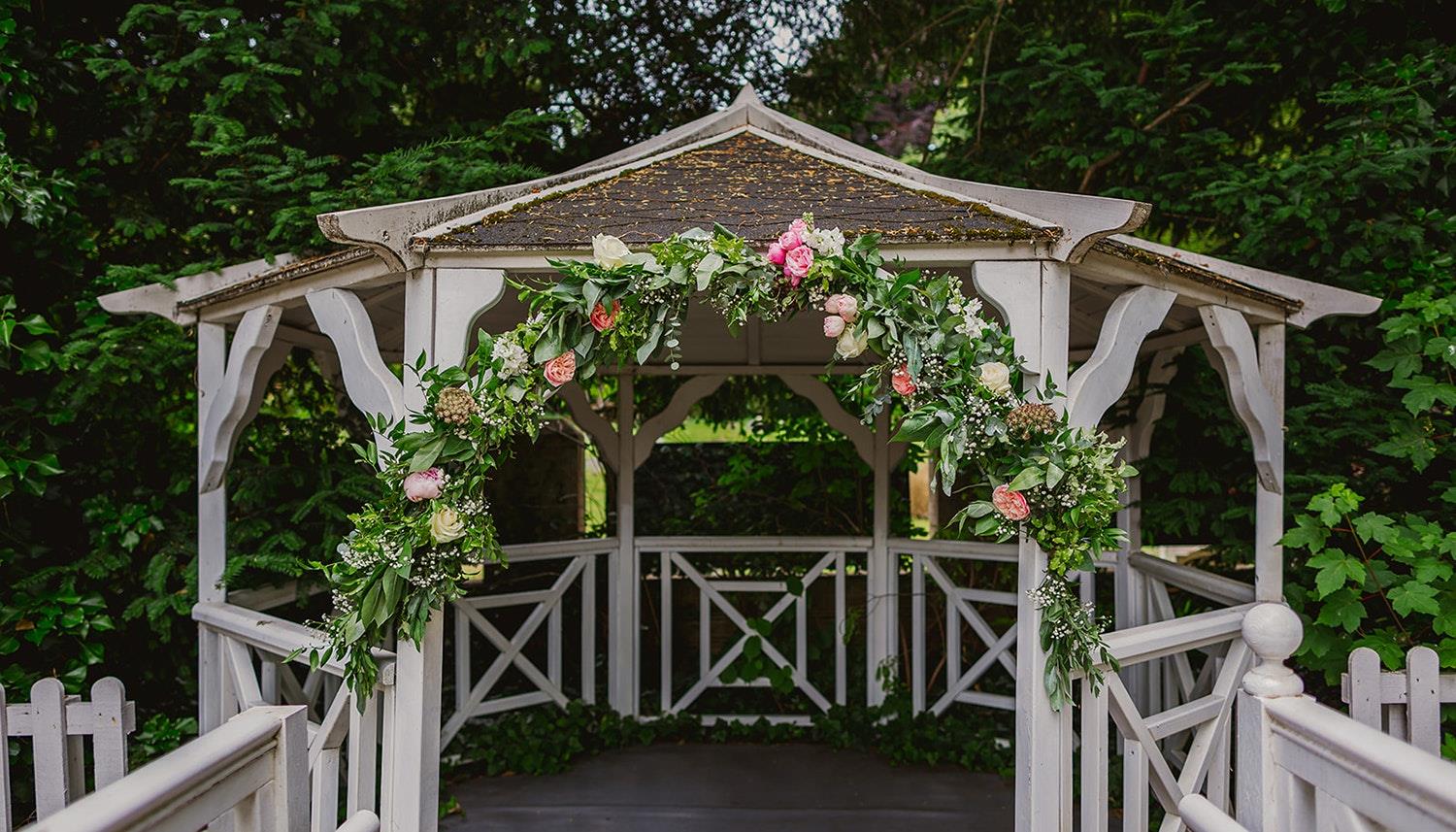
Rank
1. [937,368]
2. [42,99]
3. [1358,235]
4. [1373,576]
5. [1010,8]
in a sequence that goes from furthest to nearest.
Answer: [1010,8], [42,99], [1358,235], [1373,576], [937,368]

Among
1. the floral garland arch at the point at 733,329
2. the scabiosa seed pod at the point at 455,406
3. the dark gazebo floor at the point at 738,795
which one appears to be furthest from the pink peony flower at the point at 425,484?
the dark gazebo floor at the point at 738,795

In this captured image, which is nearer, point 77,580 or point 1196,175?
point 77,580

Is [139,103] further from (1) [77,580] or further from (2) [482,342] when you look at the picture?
(2) [482,342]

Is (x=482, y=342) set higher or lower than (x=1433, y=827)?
higher

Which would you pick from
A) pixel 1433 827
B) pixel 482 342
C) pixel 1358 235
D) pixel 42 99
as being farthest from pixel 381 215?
pixel 1358 235

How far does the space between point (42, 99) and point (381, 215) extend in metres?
2.81

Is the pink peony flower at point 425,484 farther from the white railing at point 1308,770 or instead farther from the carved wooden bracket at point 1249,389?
the carved wooden bracket at point 1249,389

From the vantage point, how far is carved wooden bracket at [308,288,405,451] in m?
2.64

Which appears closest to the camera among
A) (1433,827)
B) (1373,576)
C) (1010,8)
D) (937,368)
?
(1433,827)

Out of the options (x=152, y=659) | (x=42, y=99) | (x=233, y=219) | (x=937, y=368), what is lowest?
(x=152, y=659)

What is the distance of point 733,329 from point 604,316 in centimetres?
34

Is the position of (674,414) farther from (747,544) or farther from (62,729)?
(62,729)

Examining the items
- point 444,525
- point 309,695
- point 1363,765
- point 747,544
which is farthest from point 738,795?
point 1363,765

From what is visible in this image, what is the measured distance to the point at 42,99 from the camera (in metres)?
4.09
